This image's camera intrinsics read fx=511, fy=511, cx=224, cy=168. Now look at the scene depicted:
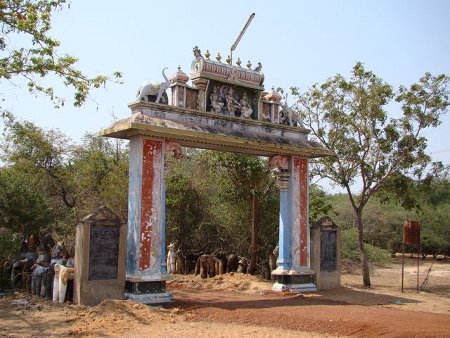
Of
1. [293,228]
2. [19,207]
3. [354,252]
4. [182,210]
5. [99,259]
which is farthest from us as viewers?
[354,252]

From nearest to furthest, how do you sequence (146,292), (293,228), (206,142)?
(146,292)
(206,142)
(293,228)

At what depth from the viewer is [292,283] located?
42.8ft

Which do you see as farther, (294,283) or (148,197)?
(294,283)

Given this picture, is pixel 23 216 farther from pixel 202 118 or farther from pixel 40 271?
pixel 202 118

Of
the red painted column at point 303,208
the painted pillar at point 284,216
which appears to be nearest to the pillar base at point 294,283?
the painted pillar at point 284,216

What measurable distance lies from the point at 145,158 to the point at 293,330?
4794mm

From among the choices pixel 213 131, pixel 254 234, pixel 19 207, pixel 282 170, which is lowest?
pixel 254 234

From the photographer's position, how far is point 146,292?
35.0 feet

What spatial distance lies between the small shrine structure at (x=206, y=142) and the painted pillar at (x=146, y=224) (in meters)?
0.02

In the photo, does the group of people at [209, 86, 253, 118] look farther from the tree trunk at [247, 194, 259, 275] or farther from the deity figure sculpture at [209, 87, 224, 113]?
the tree trunk at [247, 194, 259, 275]

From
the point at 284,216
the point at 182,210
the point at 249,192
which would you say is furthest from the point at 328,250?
the point at 182,210

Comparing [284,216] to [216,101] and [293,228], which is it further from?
[216,101]

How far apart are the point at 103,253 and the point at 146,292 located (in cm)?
121

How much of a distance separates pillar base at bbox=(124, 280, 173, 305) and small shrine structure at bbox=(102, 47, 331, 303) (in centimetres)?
2
